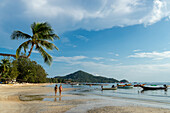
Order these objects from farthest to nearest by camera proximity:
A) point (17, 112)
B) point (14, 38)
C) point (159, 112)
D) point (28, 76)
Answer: point (28, 76)
point (14, 38)
point (159, 112)
point (17, 112)

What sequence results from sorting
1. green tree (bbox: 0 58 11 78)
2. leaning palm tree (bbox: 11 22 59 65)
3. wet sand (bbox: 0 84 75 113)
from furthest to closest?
green tree (bbox: 0 58 11 78), leaning palm tree (bbox: 11 22 59 65), wet sand (bbox: 0 84 75 113)

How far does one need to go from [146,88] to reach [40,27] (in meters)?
47.4

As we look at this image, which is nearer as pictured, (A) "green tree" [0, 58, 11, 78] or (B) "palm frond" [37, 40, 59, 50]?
(B) "palm frond" [37, 40, 59, 50]

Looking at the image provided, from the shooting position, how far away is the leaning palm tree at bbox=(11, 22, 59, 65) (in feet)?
42.8

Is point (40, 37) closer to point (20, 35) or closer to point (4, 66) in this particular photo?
point (20, 35)

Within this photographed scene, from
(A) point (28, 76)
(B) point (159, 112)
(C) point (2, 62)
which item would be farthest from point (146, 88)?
(A) point (28, 76)

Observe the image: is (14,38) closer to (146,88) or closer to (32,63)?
(146,88)

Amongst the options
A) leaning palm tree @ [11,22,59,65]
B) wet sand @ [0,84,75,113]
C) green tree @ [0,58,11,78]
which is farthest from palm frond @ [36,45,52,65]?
green tree @ [0,58,11,78]

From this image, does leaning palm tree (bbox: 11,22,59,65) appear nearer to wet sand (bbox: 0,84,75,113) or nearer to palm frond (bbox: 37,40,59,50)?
palm frond (bbox: 37,40,59,50)

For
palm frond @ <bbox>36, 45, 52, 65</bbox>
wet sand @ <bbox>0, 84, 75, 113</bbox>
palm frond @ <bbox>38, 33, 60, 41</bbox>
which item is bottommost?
wet sand @ <bbox>0, 84, 75, 113</bbox>

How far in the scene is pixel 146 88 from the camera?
160 ft

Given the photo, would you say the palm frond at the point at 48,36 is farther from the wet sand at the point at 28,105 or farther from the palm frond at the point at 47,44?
the wet sand at the point at 28,105

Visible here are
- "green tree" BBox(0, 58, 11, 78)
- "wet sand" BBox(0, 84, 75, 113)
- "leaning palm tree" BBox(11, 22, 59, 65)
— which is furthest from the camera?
"green tree" BBox(0, 58, 11, 78)

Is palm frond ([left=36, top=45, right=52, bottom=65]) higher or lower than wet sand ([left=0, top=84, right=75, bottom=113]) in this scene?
higher
